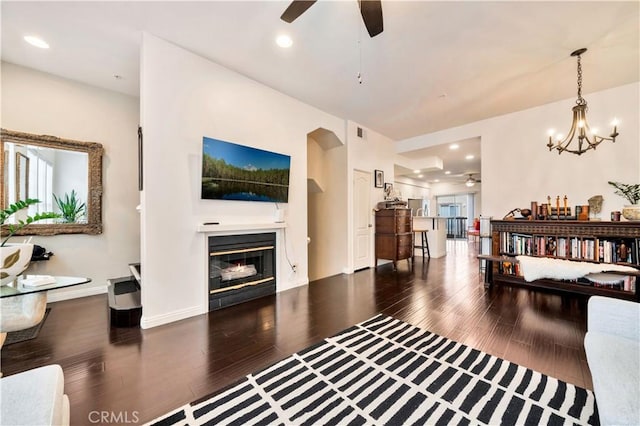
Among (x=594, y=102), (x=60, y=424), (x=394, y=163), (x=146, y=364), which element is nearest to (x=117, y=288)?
(x=146, y=364)

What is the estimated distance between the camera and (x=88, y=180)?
340cm

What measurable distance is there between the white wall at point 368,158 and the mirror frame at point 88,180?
13.0 feet

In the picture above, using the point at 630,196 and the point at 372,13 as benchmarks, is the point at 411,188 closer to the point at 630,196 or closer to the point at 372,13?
the point at 630,196

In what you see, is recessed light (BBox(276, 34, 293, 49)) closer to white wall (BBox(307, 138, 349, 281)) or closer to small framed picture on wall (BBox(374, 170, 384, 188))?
white wall (BBox(307, 138, 349, 281))

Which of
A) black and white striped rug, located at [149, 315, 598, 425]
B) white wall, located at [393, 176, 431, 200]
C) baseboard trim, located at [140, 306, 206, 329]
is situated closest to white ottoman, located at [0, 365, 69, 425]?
black and white striped rug, located at [149, 315, 598, 425]

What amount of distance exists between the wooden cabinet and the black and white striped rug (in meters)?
3.07

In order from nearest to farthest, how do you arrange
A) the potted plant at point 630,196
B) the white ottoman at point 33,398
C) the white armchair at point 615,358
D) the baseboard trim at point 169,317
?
the white ottoman at point 33,398 → the white armchair at point 615,358 → the baseboard trim at point 169,317 → the potted plant at point 630,196

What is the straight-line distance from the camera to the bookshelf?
3205mm

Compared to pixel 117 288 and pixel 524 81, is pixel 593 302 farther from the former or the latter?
pixel 117 288

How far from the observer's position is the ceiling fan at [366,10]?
1.76m

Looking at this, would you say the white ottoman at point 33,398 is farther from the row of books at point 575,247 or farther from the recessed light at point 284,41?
the row of books at point 575,247

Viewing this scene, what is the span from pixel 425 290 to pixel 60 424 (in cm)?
378

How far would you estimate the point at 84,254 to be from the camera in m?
3.37

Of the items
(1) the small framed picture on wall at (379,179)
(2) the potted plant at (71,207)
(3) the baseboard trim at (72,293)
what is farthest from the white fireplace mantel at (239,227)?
(1) the small framed picture on wall at (379,179)
